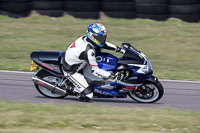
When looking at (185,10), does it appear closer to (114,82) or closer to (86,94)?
(114,82)

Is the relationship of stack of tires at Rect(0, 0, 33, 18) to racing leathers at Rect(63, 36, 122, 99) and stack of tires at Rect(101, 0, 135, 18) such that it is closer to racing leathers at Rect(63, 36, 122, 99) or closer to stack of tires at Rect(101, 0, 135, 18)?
stack of tires at Rect(101, 0, 135, 18)

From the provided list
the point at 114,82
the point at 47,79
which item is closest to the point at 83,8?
the point at 47,79

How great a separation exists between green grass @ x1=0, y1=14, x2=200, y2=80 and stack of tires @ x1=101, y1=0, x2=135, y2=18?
→ 27 centimetres

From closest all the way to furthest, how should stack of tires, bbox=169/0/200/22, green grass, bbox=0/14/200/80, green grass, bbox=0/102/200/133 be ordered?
green grass, bbox=0/102/200/133
green grass, bbox=0/14/200/80
stack of tires, bbox=169/0/200/22

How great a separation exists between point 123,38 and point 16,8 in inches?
214

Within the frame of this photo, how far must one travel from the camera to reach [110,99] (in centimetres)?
868

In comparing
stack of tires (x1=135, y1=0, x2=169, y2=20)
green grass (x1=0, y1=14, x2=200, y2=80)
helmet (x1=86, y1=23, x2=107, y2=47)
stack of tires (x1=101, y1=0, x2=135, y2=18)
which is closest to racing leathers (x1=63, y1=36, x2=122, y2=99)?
helmet (x1=86, y1=23, x2=107, y2=47)

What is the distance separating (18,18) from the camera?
60.7ft

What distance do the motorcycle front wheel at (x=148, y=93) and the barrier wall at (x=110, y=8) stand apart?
10.4 meters

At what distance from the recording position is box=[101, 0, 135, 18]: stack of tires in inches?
725

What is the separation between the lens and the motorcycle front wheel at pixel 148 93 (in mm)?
7851

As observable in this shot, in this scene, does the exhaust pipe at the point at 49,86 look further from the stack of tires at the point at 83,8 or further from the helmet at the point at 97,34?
the stack of tires at the point at 83,8

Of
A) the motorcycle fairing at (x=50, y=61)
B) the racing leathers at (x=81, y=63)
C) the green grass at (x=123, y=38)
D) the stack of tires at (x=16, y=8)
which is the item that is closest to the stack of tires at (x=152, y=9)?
the green grass at (x=123, y=38)

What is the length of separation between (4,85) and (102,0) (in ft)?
33.5
